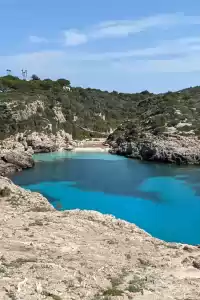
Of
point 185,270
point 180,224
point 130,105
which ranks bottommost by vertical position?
point 180,224

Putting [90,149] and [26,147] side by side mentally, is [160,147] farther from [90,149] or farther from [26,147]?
[26,147]

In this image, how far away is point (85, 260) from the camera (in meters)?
16.0

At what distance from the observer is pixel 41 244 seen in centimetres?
1747

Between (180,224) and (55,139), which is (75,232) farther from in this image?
(55,139)

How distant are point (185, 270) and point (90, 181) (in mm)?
35887

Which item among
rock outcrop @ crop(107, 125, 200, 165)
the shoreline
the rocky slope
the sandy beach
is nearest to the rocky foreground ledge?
the rocky slope

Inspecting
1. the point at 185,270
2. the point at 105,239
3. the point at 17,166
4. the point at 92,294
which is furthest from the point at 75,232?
the point at 17,166

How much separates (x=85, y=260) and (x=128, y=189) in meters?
31.1

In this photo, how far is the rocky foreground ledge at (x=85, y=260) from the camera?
12867 millimetres

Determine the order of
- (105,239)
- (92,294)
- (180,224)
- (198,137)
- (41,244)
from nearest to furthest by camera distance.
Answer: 1. (92,294)
2. (41,244)
3. (105,239)
4. (180,224)
5. (198,137)

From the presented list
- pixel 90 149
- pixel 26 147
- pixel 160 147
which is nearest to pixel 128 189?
pixel 160 147

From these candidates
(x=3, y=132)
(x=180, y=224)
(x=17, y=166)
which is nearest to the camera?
(x=180, y=224)

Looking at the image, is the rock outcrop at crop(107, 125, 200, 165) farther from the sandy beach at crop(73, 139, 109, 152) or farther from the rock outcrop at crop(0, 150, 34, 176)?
the rock outcrop at crop(0, 150, 34, 176)

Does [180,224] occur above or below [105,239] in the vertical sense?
below
